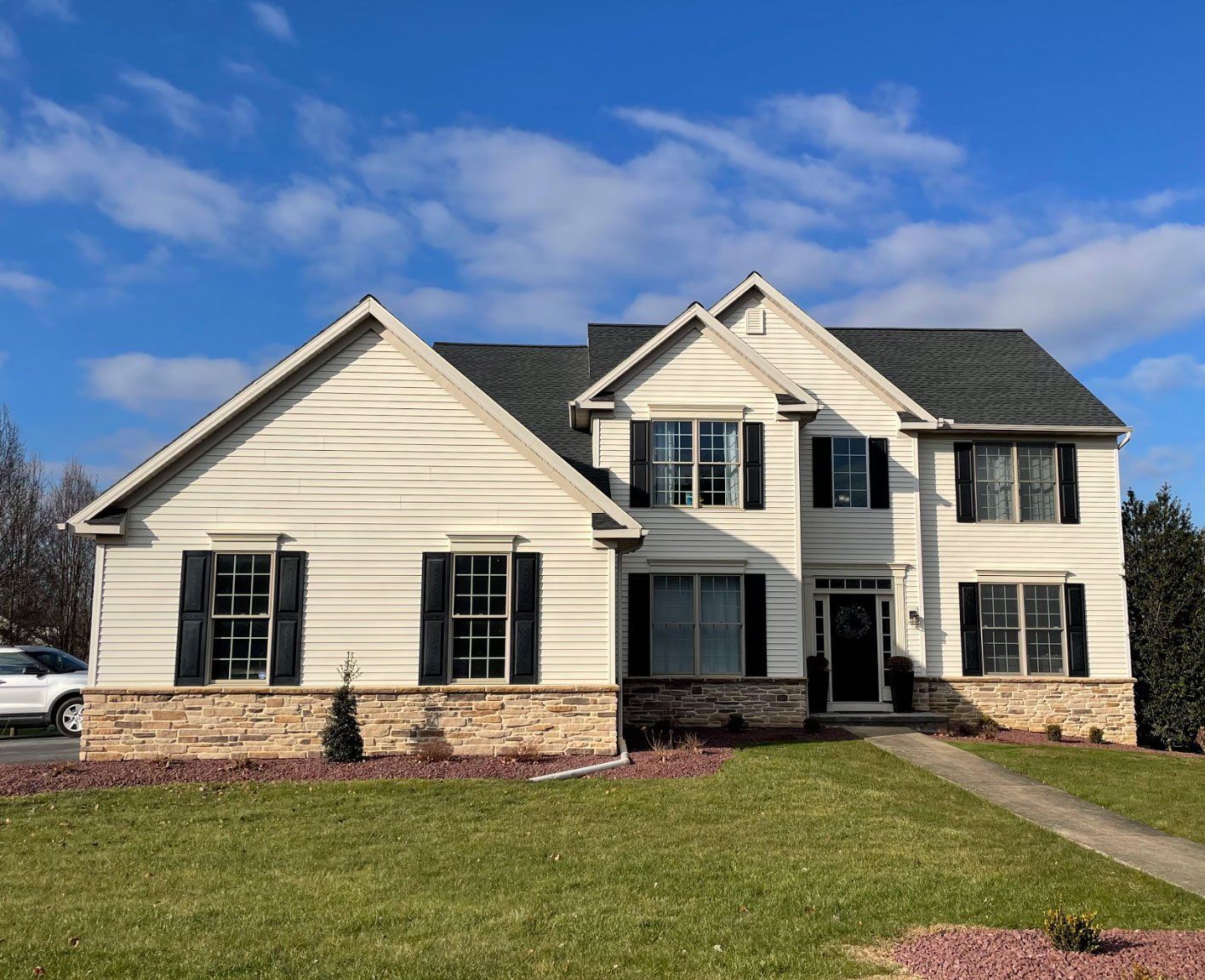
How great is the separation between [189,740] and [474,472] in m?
5.60

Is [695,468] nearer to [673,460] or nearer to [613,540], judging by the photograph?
[673,460]

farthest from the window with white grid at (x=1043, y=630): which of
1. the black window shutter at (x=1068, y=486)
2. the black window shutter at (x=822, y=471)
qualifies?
the black window shutter at (x=822, y=471)

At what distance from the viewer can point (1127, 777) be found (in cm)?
1431

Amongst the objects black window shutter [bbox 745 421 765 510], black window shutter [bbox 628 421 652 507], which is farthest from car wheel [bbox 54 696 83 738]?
black window shutter [bbox 745 421 765 510]

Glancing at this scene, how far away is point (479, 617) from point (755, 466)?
633cm

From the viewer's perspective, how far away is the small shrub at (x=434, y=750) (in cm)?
1368

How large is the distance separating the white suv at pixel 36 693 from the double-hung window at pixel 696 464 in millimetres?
11220

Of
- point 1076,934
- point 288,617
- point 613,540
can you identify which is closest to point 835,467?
point 613,540

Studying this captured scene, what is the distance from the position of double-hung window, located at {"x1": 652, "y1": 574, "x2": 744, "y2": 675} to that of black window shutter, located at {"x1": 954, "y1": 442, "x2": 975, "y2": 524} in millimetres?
5126

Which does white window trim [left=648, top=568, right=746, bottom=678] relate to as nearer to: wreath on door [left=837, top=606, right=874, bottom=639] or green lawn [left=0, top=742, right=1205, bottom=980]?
wreath on door [left=837, top=606, right=874, bottom=639]

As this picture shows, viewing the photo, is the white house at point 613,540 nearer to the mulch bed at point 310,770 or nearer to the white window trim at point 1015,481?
the white window trim at point 1015,481

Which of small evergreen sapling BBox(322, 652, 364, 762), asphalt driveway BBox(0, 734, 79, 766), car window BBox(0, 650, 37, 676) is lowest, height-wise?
asphalt driveway BBox(0, 734, 79, 766)

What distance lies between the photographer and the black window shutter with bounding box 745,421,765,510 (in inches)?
716

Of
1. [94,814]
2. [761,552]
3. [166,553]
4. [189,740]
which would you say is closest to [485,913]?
[94,814]
